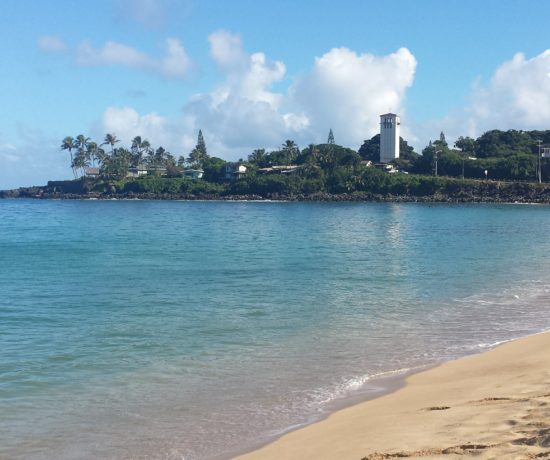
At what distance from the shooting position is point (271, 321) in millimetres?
19109

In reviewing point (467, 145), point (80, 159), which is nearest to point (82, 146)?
point (80, 159)

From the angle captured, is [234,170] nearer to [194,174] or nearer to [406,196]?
[194,174]

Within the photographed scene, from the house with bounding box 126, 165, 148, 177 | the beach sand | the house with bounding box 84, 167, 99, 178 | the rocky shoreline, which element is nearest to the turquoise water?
the beach sand

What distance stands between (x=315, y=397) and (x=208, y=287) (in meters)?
14.0

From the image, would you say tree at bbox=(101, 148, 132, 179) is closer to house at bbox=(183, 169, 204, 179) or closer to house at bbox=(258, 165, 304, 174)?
house at bbox=(183, 169, 204, 179)

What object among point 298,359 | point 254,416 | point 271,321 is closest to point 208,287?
point 271,321

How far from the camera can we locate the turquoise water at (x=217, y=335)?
35.2 feet

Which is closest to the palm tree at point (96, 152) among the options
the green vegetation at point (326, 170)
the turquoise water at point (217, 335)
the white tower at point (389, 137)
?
the green vegetation at point (326, 170)

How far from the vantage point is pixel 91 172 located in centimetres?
18612

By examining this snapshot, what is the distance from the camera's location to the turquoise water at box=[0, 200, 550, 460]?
10.7 metres

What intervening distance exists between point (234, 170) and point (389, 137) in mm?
40991

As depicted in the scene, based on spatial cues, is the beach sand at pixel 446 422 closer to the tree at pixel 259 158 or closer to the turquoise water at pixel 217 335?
the turquoise water at pixel 217 335

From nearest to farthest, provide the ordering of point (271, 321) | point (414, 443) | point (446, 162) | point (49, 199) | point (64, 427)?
point (414, 443)
point (64, 427)
point (271, 321)
point (446, 162)
point (49, 199)

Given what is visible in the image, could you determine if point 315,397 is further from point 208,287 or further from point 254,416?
point 208,287
